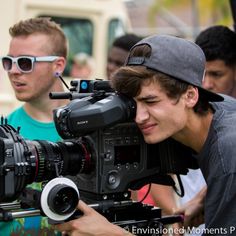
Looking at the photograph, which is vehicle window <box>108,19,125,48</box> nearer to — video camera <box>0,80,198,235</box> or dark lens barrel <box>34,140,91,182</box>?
video camera <box>0,80,198,235</box>

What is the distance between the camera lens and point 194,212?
3.54 meters

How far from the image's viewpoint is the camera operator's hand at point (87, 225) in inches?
115

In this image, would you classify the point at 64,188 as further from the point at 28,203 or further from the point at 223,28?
the point at 223,28

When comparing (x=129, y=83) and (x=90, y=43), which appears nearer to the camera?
(x=129, y=83)

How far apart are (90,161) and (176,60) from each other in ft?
1.90

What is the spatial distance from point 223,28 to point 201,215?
1596mm

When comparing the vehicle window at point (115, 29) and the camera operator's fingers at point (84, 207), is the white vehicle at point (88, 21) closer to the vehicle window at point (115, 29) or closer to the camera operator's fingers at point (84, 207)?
the vehicle window at point (115, 29)

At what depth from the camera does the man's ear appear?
2999mm

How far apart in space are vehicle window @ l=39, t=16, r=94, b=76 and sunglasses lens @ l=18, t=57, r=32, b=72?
Answer: 493 centimetres

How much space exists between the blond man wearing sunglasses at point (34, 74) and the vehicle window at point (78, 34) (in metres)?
4.76

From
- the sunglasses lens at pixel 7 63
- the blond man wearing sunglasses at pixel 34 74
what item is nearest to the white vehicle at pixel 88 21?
the blond man wearing sunglasses at pixel 34 74

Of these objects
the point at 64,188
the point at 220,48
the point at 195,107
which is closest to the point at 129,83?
the point at 195,107

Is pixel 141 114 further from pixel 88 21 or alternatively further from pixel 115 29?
pixel 115 29

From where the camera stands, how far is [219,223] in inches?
113
